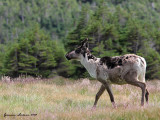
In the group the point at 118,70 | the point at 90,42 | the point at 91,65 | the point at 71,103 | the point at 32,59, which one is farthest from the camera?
the point at 32,59

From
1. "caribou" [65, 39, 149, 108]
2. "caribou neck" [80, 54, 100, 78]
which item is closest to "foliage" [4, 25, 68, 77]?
"caribou neck" [80, 54, 100, 78]

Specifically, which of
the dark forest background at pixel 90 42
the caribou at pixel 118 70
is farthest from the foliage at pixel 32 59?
the caribou at pixel 118 70

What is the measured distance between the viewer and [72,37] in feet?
113

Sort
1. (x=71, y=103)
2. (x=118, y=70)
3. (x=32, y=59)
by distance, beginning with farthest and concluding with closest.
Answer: (x=32, y=59)
(x=71, y=103)
(x=118, y=70)

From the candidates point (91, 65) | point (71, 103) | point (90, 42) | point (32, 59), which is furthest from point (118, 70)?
point (32, 59)

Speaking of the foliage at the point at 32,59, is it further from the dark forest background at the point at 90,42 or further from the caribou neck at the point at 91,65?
the caribou neck at the point at 91,65

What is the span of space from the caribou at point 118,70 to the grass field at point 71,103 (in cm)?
70

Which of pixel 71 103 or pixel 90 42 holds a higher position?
pixel 90 42

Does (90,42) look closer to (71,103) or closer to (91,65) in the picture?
(71,103)

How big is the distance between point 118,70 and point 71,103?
7.52 feet

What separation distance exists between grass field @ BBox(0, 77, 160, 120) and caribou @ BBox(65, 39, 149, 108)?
70 centimetres

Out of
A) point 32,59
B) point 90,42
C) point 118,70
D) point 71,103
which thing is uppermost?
point 118,70

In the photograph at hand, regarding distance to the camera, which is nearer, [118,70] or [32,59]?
[118,70]

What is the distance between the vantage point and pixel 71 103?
981cm
